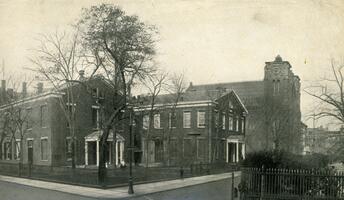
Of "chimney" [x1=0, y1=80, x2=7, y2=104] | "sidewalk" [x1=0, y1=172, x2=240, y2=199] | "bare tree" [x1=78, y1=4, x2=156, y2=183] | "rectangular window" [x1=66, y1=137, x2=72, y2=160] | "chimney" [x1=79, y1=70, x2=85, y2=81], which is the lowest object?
"sidewalk" [x1=0, y1=172, x2=240, y2=199]

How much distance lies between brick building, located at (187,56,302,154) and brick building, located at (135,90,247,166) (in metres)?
0.31

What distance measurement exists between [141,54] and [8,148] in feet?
8.61

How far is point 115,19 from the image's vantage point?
5.85 meters

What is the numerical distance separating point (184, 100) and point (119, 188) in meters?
3.49

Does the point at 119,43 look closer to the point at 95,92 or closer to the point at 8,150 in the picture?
the point at 95,92

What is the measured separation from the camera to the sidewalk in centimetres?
600

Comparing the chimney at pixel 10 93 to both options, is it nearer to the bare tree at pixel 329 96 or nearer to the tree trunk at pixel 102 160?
the tree trunk at pixel 102 160

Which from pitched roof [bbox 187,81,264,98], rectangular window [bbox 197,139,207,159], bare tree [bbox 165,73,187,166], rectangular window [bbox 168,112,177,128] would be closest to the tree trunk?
bare tree [bbox 165,73,187,166]

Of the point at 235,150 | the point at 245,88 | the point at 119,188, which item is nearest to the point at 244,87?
the point at 245,88

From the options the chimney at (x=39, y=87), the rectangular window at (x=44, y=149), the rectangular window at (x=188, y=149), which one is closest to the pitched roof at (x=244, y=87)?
the rectangular window at (x=188, y=149)

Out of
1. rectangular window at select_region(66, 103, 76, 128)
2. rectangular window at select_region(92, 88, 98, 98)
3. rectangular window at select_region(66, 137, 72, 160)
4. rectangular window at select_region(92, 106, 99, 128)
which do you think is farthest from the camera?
rectangular window at select_region(92, 106, 99, 128)

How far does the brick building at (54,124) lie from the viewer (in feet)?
20.6

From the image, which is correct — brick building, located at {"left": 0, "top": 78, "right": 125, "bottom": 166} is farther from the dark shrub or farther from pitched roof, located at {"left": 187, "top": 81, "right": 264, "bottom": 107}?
the dark shrub

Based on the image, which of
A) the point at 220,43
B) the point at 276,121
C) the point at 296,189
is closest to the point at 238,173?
the point at 296,189
